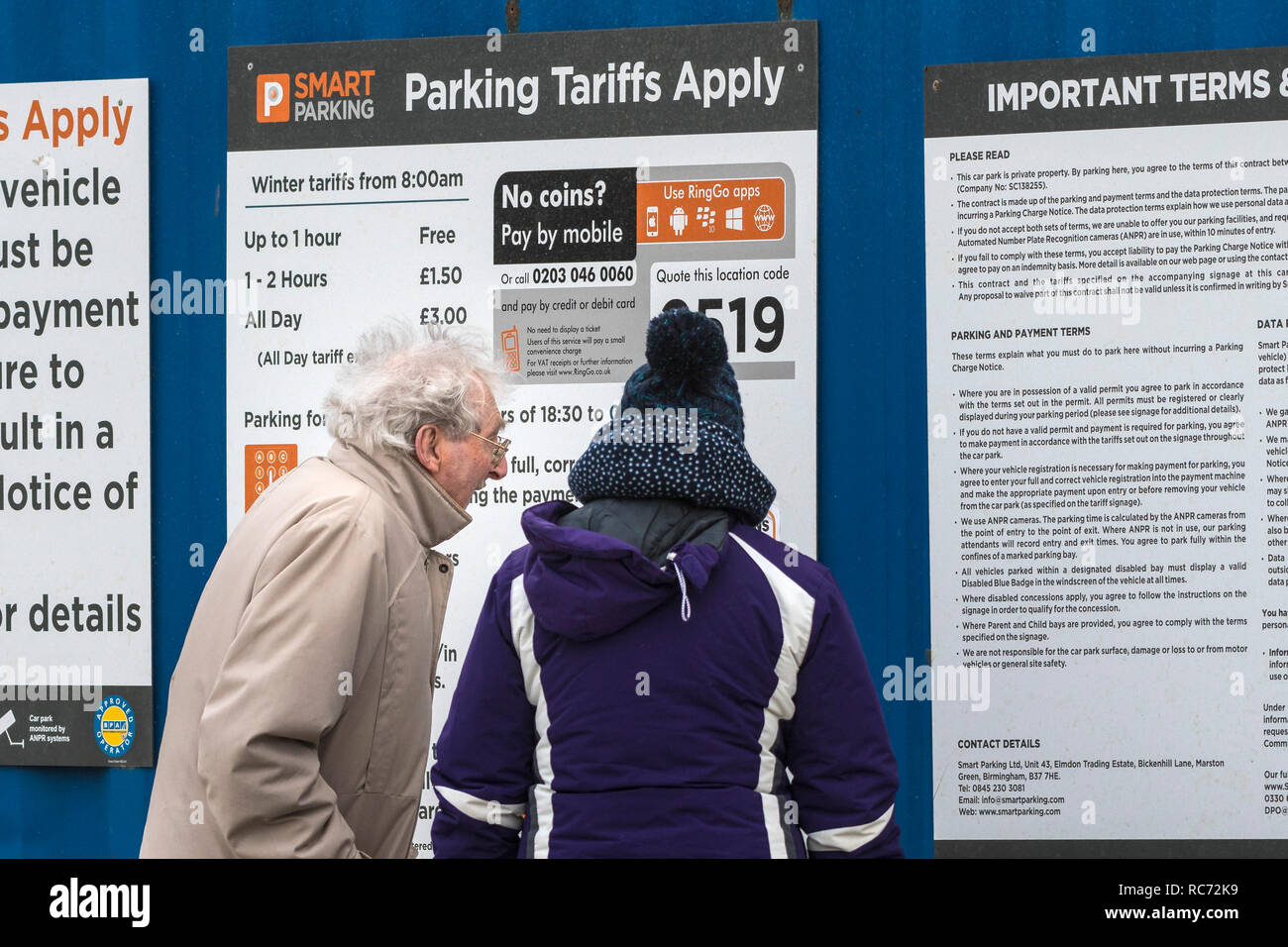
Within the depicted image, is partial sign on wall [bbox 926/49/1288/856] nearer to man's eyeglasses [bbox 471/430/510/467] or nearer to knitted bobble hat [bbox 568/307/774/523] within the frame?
man's eyeglasses [bbox 471/430/510/467]

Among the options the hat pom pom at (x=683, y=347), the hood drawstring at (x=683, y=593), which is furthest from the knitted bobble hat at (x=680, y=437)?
the hood drawstring at (x=683, y=593)

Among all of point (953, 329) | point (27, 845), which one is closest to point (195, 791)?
point (27, 845)

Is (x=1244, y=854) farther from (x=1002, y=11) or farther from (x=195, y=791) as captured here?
(x=195, y=791)

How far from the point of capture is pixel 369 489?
2.08 metres

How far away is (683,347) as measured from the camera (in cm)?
170

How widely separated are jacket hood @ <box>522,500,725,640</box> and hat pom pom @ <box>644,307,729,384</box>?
223mm

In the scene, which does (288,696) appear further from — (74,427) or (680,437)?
(74,427)

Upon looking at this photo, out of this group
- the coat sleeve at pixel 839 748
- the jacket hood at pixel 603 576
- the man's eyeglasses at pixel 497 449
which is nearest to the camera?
the jacket hood at pixel 603 576

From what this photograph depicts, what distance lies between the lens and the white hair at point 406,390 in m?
2.19

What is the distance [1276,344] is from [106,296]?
3.05 meters

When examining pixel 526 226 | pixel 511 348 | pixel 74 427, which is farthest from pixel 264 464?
pixel 526 226

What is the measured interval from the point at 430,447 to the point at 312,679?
1.81 ft

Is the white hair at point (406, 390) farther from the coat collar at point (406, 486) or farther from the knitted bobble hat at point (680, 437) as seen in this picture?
the knitted bobble hat at point (680, 437)
